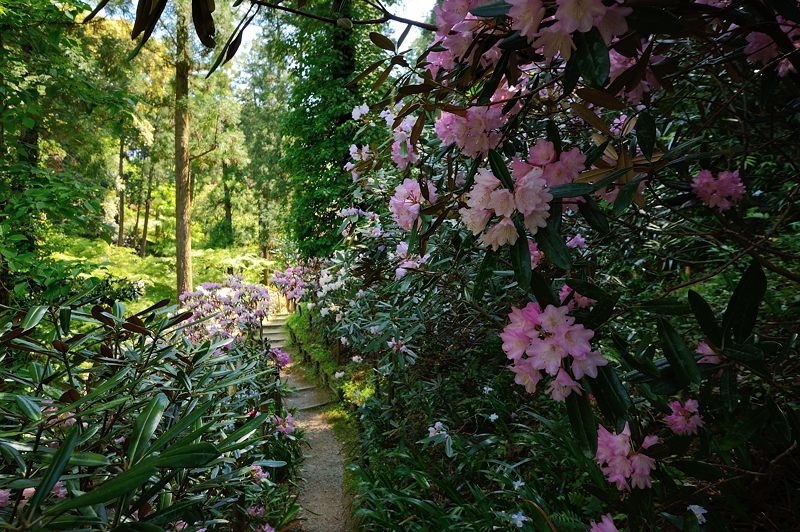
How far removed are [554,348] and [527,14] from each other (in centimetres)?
51

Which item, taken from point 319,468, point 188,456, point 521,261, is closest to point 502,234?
point 521,261

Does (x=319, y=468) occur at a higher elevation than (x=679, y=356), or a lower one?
lower

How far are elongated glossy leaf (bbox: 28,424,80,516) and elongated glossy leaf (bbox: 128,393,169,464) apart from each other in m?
0.11

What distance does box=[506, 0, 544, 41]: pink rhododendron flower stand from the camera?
0.59m

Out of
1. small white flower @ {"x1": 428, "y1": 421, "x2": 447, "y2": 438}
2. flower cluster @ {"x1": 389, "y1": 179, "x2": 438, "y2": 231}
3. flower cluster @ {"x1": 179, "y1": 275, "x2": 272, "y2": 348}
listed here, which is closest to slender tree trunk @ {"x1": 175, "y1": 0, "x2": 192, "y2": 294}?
flower cluster @ {"x1": 179, "y1": 275, "x2": 272, "y2": 348}

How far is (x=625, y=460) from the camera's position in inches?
38.4

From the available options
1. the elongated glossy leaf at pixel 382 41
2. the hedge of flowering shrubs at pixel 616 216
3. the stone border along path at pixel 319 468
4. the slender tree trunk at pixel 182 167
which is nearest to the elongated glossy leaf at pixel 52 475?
the hedge of flowering shrubs at pixel 616 216

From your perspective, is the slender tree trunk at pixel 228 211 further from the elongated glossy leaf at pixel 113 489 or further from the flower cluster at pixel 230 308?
the elongated glossy leaf at pixel 113 489

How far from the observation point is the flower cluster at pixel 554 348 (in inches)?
27.1

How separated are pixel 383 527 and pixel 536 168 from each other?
2801 millimetres

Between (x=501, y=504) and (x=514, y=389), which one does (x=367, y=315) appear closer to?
(x=514, y=389)

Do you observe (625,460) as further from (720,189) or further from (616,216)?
(720,189)

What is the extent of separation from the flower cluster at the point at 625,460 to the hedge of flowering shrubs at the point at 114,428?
2.66ft

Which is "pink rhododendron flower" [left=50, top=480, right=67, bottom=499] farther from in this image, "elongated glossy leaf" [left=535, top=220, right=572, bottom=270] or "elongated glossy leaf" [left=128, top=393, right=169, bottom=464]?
"elongated glossy leaf" [left=535, top=220, right=572, bottom=270]
